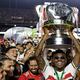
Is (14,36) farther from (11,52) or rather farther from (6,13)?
(6,13)

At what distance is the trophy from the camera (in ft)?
12.3

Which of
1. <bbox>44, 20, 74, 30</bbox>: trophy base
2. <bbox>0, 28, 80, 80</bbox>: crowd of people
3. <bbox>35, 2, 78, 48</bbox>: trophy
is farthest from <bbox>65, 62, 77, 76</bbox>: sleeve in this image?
<bbox>44, 20, 74, 30</bbox>: trophy base

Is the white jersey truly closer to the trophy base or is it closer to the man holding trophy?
the man holding trophy

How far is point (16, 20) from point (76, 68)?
11.6m

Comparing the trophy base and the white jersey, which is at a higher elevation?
the trophy base

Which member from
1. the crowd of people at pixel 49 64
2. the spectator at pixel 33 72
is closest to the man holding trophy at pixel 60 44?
the crowd of people at pixel 49 64

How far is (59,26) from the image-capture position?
376cm

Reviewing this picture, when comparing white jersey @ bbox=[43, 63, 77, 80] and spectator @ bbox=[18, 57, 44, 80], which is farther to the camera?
spectator @ bbox=[18, 57, 44, 80]

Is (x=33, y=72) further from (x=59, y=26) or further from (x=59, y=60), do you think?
(x=59, y=26)

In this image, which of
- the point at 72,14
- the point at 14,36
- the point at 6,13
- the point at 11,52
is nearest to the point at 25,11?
the point at 6,13

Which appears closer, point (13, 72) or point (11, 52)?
point (13, 72)

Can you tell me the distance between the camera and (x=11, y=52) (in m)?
5.07

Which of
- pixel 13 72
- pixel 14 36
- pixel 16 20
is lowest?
pixel 16 20

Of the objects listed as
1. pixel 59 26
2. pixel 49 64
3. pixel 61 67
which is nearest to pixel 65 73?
pixel 61 67
